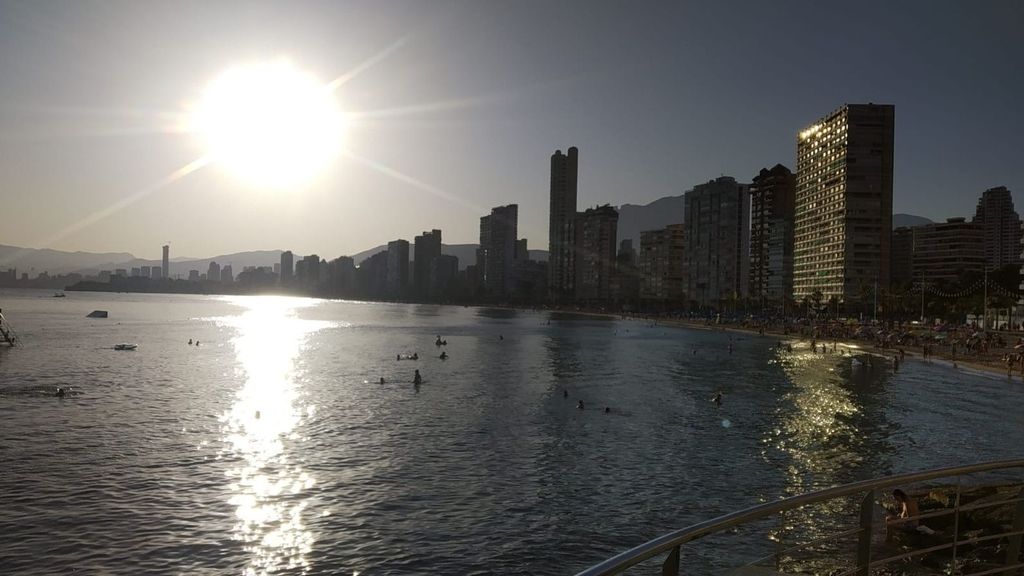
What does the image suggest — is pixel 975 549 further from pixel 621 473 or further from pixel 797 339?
pixel 797 339

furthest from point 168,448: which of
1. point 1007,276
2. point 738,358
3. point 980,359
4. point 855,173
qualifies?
point 855,173

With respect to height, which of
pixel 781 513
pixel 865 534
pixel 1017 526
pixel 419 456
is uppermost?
pixel 781 513

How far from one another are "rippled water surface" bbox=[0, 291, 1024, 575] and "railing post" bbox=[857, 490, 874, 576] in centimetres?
1244

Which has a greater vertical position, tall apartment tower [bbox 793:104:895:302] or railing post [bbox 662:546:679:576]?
tall apartment tower [bbox 793:104:895:302]

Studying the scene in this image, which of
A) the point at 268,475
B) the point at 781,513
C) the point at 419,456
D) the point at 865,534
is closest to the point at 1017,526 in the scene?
the point at 865,534

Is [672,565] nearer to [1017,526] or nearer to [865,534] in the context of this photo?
[865,534]

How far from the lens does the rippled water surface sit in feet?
58.5

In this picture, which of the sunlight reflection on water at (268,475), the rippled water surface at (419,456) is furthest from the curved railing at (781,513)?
the sunlight reflection on water at (268,475)

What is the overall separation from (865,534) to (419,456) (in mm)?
24364

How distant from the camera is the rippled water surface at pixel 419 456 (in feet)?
58.5

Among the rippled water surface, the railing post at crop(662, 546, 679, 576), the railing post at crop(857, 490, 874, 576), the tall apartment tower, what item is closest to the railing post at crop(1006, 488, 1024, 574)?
the railing post at crop(857, 490, 874, 576)

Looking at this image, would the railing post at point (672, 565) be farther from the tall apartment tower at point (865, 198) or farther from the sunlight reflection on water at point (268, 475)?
the tall apartment tower at point (865, 198)

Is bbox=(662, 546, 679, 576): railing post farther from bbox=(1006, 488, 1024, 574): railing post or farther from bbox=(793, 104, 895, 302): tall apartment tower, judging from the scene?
bbox=(793, 104, 895, 302): tall apartment tower

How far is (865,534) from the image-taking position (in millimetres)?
4984
